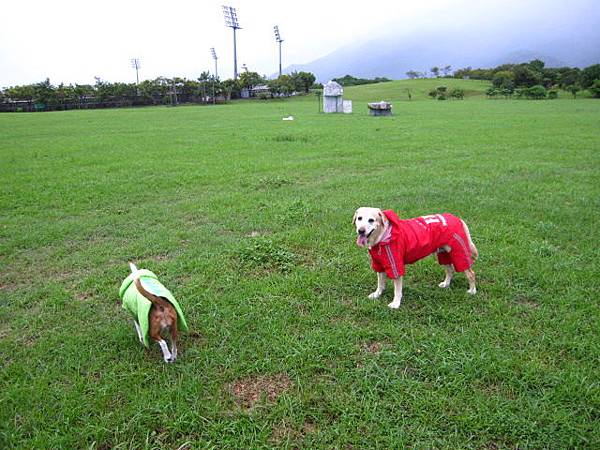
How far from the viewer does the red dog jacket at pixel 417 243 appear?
4137mm

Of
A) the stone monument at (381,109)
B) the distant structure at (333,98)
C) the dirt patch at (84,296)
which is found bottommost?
the dirt patch at (84,296)

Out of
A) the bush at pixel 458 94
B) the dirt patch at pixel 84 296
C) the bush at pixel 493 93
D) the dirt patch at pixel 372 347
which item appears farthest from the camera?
the bush at pixel 458 94

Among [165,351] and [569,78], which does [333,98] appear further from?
[569,78]

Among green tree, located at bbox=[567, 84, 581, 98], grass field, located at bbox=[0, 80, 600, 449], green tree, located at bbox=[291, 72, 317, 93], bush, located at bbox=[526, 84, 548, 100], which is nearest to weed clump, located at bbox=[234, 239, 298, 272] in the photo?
grass field, located at bbox=[0, 80, 600, 449]

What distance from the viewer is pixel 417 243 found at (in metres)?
4.17

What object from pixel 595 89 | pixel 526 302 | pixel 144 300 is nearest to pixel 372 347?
pixel 526 302

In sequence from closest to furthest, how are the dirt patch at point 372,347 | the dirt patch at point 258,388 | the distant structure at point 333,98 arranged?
the dirt patch at point 258,388, the dirt patch at point 372,347, the distant structure at point 333,98

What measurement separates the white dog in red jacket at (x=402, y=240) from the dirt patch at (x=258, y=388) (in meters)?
1.45

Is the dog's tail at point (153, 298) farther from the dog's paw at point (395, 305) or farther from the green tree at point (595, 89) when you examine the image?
the green tree at point (595, 89)

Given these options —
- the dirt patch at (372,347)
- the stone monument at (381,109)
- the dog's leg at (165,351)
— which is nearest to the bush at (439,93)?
the stone monument at (381,109)

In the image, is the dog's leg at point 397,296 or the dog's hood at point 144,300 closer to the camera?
the dog's hood at point 144,300

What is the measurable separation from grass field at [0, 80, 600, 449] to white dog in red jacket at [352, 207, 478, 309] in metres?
0.43

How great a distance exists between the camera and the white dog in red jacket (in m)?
4.11

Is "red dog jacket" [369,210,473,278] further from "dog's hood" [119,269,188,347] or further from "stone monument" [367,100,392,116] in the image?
"stone monument" [367,100,392,116]
